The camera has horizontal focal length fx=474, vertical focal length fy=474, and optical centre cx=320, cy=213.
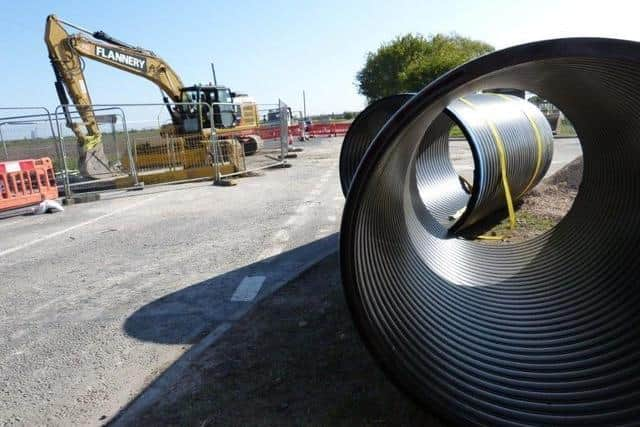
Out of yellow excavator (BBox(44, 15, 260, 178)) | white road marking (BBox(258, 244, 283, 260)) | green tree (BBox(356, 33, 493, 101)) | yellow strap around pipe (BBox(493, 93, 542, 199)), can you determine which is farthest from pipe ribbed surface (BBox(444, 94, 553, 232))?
green tree (BBox(356, 33, 493, 101))

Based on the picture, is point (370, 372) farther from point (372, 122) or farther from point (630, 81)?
point (372, 122)

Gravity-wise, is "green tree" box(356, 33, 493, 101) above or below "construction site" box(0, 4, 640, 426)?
above

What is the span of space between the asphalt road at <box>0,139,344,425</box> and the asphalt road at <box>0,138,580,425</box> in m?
0.01

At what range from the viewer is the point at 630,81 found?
2.62 m

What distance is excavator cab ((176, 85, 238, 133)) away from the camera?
14820 mm

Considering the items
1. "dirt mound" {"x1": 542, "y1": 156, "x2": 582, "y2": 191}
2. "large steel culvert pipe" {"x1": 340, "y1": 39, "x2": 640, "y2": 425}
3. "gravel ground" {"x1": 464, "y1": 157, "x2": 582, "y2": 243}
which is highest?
"large steel culvert pipe" {"x1": 340, "y1": 39, "x2": 640, "y2": 425}

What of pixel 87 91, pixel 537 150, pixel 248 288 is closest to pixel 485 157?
pixel 537 150

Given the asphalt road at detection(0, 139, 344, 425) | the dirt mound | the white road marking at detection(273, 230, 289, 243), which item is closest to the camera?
the asphalt road at detection(0, 139, 344, 425)

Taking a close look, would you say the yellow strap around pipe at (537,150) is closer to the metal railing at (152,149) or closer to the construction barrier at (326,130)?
the metal railing at (152,149)

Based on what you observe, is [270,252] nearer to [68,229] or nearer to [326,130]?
[68,229]

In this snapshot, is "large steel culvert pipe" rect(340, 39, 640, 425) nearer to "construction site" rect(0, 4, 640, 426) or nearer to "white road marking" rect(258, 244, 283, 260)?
"construction site" rect(0, 4, 640, 426)

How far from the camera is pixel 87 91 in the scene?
13.1 meters

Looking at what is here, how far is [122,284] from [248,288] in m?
1.50

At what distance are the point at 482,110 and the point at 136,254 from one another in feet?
16.5
